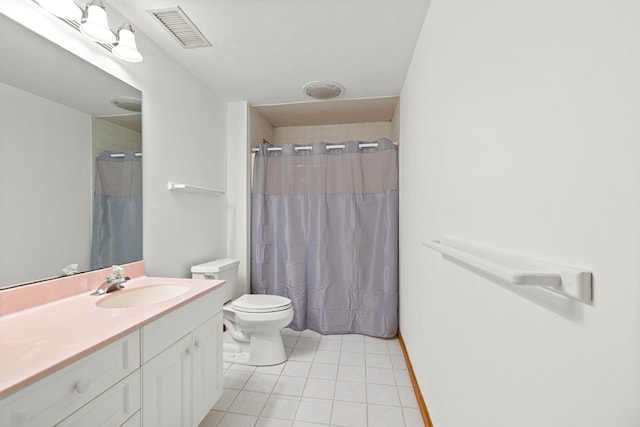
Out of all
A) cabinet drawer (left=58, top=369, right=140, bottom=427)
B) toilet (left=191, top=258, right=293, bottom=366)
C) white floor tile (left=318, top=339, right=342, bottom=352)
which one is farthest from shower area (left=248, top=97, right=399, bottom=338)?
cabinet drawer (left=58, top=369, right=140, bottom=427)

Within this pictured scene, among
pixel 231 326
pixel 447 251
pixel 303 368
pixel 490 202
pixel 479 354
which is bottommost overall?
pixel 303 368

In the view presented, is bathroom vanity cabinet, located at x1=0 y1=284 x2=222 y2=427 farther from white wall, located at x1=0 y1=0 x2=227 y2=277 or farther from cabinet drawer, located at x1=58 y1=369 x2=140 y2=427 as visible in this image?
white wall, located at x1=0 y1=0 x2=227 y2=277

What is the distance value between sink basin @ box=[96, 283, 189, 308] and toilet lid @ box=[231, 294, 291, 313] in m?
0.64

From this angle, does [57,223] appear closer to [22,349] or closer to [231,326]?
[22,349]

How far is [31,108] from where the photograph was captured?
3.65 ft

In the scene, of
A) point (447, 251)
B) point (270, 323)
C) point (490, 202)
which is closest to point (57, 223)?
point (270, 323)

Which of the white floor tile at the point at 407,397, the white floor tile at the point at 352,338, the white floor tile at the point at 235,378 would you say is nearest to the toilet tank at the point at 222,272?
the white floor tile at the point at 235,378

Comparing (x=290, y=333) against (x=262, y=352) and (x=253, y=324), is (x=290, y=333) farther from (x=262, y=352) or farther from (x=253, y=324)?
(x=253, y=324)

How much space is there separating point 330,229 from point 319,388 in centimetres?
131

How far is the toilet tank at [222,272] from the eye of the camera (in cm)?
204

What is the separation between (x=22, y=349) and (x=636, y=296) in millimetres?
1332

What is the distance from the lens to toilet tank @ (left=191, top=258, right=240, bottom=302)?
204 cm

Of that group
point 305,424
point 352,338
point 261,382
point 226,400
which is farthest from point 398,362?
point 226,400

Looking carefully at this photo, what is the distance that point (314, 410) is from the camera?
1.59 metres
